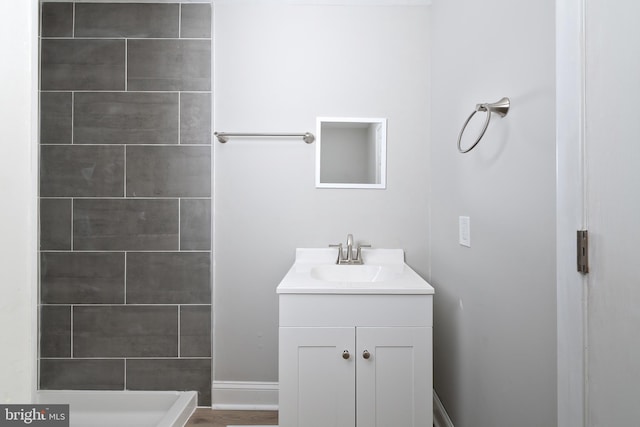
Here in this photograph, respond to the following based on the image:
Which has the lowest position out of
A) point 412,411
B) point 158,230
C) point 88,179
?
point 412,411

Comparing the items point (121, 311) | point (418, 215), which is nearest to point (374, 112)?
point (418, 215)

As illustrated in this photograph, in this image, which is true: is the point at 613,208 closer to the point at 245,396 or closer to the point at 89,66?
the point at 245,396

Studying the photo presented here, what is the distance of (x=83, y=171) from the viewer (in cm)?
168

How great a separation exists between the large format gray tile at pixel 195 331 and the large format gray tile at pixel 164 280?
0.16 feet

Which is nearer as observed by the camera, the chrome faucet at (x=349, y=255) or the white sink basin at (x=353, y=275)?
the white sink basin at (x=353, y=275)

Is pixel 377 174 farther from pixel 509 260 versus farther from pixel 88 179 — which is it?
pixel 88 179

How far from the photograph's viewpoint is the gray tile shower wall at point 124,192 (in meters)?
1.68

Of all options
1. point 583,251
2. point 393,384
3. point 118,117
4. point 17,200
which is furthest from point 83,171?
point 583,251

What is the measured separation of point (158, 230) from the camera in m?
1.69

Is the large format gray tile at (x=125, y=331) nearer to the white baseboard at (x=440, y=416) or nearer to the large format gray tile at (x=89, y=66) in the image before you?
the large format gray tile at (x=89, y=66)

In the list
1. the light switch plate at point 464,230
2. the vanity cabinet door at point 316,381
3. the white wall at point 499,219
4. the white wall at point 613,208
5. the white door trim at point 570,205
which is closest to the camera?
the white wall at point 613,208

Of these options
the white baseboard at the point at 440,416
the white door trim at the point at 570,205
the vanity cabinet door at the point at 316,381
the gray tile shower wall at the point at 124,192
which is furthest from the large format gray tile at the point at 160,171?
the white baseboard at the point at 440,416

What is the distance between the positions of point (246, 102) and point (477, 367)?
167 cm

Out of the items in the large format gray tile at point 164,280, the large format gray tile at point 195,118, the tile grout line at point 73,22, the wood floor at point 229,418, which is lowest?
the wood floor at point 229,418
